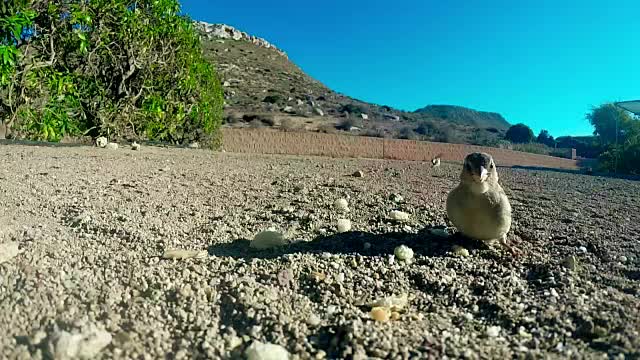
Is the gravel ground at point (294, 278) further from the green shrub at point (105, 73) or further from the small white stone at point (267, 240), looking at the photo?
the green shrub at point (105, 73)

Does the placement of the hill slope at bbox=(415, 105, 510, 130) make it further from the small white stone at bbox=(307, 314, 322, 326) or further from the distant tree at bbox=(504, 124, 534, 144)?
the small white stone at bbox=(307, 314, 322, 326)

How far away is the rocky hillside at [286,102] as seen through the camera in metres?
22.2

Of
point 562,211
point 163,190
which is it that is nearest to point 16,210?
point 163,190

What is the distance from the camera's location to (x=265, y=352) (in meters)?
1.73

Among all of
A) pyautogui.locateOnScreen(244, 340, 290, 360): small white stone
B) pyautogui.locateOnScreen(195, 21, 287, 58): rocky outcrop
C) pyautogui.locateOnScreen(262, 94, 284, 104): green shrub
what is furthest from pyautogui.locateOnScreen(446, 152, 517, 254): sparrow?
pyautogui.locateOnScreen(195, 21, 287, 58): rocky outcrop

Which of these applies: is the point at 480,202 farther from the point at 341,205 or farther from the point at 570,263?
the point at 341,205

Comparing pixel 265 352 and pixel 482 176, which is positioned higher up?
pixel 482 176

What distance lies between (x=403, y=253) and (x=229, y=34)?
3849 cm

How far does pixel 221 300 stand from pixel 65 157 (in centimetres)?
408

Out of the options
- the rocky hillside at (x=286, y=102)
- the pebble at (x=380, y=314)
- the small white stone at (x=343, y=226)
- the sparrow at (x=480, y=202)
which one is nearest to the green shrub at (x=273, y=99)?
the rocky hillside at (x=286, y=102)

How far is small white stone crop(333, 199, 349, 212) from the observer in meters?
3.71

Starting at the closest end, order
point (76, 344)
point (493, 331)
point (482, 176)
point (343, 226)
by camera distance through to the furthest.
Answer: point (76, 344) → point (493, 331) → point (482, 176) → point (343, 226)

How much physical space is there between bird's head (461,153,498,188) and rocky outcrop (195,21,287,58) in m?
36.1

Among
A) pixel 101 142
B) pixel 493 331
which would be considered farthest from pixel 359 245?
pixel 101 142
